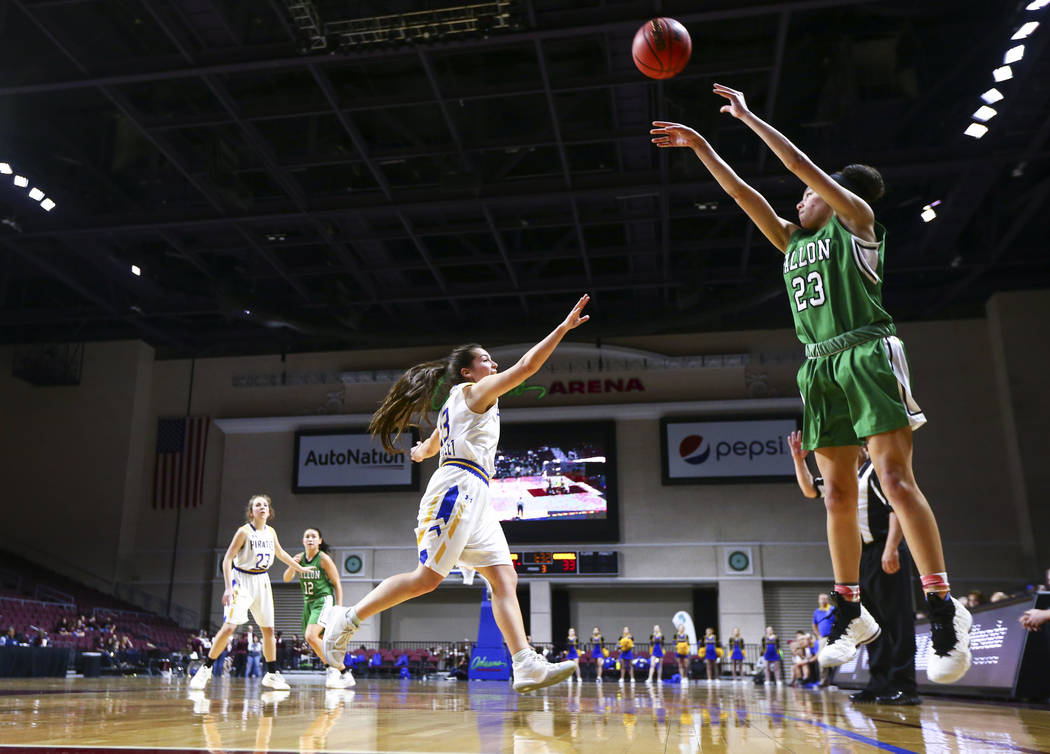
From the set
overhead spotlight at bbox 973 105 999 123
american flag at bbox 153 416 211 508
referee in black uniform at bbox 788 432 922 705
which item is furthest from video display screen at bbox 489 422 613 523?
referee in black uniform at bbox 788 432 922 705

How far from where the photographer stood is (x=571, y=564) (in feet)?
70.3

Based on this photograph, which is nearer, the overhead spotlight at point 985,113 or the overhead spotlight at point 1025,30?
the overhead spotlight at point 1025,30

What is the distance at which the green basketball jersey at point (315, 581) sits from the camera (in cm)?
935

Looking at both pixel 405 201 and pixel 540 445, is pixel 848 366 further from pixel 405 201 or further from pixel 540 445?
pixel 540 445

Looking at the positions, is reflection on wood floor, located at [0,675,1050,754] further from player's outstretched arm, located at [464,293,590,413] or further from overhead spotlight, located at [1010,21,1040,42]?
overhead spotlight, located at [1010,21,1040,42]

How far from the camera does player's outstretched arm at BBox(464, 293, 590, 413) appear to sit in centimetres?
420

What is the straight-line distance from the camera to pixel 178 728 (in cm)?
331

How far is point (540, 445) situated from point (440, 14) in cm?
1245

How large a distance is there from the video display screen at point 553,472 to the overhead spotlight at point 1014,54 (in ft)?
40.8

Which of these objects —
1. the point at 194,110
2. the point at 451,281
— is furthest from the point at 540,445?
the point at 194,110

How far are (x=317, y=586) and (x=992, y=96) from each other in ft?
42.3

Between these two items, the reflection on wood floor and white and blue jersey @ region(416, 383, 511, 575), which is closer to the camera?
the reflection on wood floor

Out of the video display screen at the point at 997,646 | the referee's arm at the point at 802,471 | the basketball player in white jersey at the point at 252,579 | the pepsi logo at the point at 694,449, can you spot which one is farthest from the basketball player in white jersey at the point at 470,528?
the pepsi logo at the point at 694,449

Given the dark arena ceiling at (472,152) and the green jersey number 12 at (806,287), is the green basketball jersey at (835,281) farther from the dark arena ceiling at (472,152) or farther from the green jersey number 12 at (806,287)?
the dark arena ceiling at (472,152)
